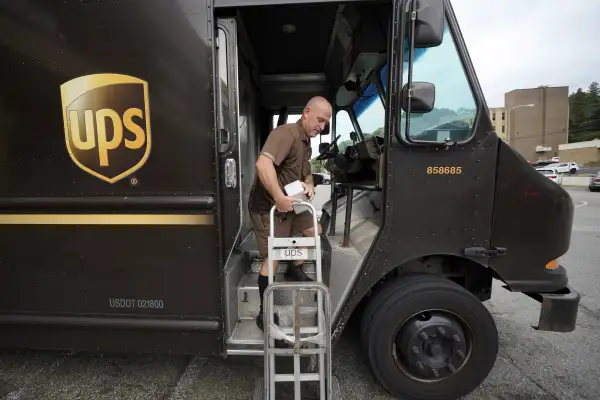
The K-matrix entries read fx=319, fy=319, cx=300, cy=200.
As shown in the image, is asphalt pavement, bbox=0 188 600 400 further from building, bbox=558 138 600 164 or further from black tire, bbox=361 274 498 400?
building, bbox=558 138 600 164

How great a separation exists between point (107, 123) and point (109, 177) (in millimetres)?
320

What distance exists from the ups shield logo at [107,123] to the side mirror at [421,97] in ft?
5.04

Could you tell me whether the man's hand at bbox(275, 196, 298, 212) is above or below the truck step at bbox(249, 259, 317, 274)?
above

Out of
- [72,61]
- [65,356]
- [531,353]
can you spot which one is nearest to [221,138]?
[72,61]

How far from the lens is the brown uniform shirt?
79.7 inches

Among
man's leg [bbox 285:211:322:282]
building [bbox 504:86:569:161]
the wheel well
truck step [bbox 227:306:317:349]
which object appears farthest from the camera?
building [bbox 504:86:569:161]

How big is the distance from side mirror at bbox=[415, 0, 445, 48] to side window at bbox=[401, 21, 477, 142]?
175mm

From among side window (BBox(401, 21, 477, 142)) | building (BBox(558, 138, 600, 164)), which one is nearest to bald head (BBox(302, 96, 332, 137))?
side window (BBox(401, 21, 477, 142))

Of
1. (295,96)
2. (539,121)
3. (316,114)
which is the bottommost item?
(316,114)

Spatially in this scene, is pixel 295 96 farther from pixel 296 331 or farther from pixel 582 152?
pixel 582 152

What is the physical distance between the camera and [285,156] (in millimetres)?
2068

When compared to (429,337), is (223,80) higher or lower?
higher

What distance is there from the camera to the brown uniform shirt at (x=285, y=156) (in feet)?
6.64

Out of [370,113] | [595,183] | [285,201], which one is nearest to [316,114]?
[285,201]
